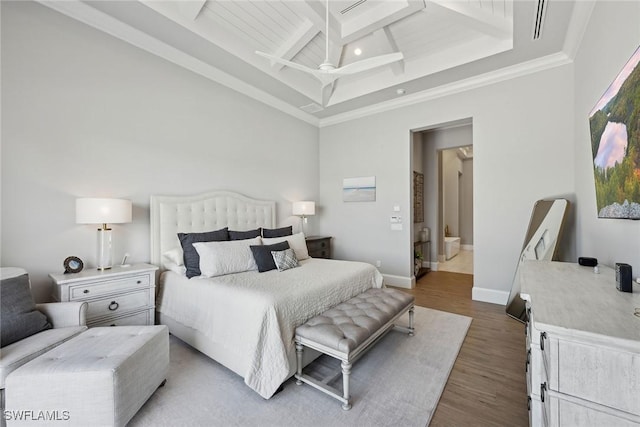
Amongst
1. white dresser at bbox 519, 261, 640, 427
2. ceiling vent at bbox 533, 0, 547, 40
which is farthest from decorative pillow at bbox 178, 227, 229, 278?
ceiling vent at bbox 533, 0, 547, 40

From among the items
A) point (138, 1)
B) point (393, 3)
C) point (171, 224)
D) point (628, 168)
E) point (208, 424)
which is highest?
point (393, 3)

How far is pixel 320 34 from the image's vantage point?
3369mm

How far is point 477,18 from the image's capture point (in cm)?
283

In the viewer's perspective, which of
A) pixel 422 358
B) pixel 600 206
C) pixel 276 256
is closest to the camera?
pixel 600 206

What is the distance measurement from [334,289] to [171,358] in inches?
62.6

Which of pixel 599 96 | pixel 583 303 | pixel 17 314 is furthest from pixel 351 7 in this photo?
pixel 17 314

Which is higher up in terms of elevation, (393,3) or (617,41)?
(393,3)

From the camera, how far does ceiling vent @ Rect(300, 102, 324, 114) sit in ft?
15.7

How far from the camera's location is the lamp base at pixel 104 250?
8.43 ft

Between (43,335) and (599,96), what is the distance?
450 centimetres

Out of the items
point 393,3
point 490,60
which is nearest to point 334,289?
point 393,3

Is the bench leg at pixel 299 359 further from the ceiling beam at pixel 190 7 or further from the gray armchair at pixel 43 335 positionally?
the ceiling beam at pixel 190 7

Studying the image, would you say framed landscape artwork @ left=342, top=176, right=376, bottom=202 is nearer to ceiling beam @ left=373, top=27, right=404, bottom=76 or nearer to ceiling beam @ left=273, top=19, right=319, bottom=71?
ceiling beam @ left=373, top=27, right=404, bottom=76

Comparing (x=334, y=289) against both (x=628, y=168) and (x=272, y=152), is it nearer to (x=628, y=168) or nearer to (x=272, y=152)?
(x=628, y=168)
